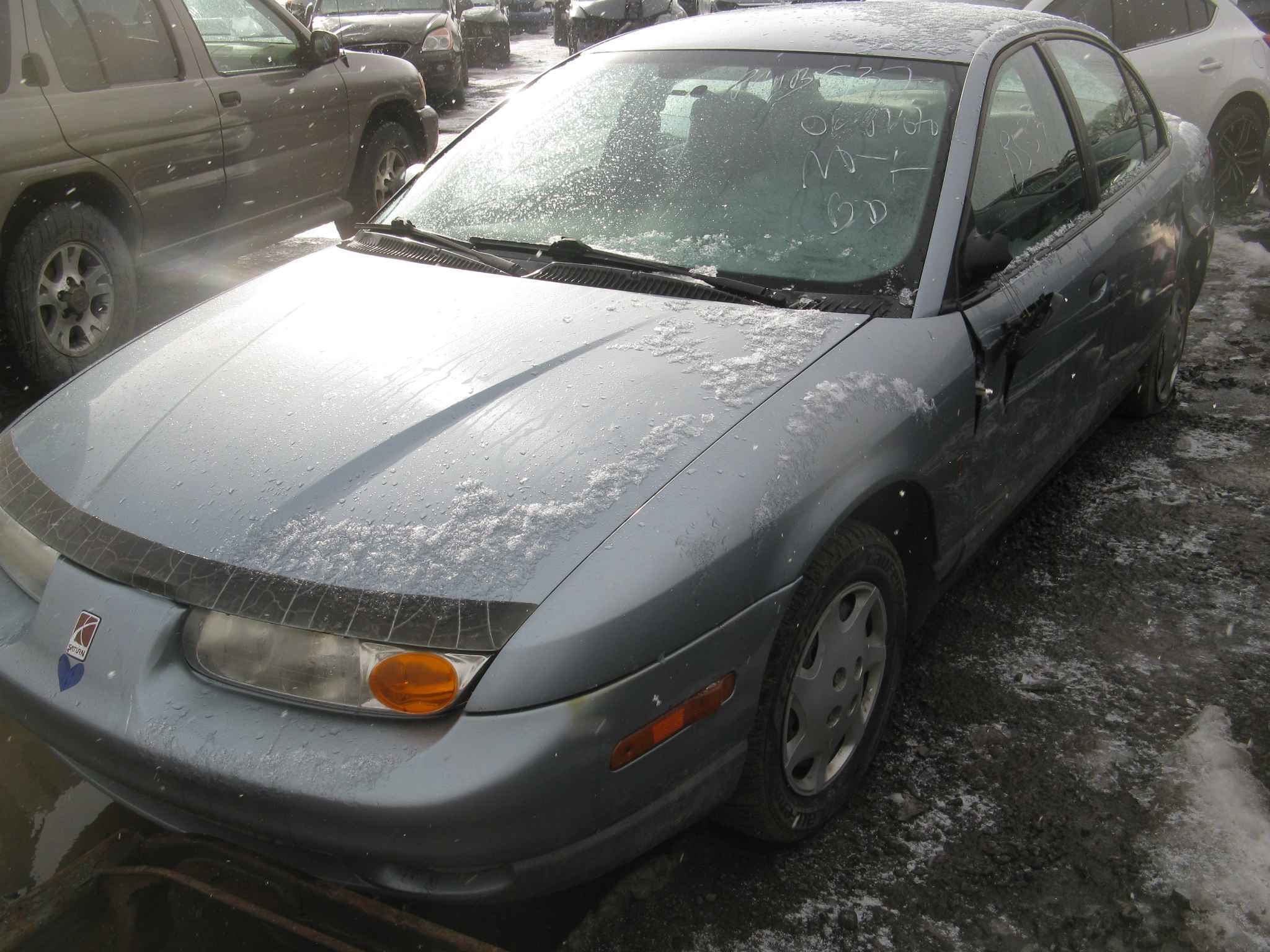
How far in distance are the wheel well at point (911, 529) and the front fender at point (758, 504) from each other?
30 millimetres

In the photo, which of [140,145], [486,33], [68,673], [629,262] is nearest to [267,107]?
[140,145]

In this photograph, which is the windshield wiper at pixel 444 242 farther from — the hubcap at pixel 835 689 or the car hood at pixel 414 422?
the hubcap at pixel 835 689

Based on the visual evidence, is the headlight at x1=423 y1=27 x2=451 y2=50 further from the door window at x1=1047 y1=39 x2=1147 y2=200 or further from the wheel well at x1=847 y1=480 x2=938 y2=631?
the wheel well at x1=847 y1=480 x2=938 y2=631

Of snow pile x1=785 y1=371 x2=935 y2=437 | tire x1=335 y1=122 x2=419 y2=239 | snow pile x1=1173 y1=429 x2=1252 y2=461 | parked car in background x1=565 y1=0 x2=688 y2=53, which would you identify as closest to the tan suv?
tire x1=335 y1=122 x2=419 y2=239

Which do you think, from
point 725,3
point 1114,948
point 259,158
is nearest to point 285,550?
point 1114,948

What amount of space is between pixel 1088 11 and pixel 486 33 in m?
13.3

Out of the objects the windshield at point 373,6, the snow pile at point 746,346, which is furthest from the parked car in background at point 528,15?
the snow pile at point 746,346

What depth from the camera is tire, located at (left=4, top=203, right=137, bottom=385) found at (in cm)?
477

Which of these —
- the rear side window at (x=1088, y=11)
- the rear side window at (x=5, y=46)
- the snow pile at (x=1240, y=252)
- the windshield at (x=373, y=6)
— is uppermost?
the rear side window at (x=5, y=46)

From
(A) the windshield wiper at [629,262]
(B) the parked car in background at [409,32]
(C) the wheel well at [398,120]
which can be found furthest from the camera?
(B) the parked car in background at [409,32]

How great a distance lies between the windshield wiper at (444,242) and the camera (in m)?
2.92

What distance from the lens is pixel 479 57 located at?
733 inches

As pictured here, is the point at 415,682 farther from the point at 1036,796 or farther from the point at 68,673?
the point at 1036,796

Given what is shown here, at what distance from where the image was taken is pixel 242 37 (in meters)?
6.03
